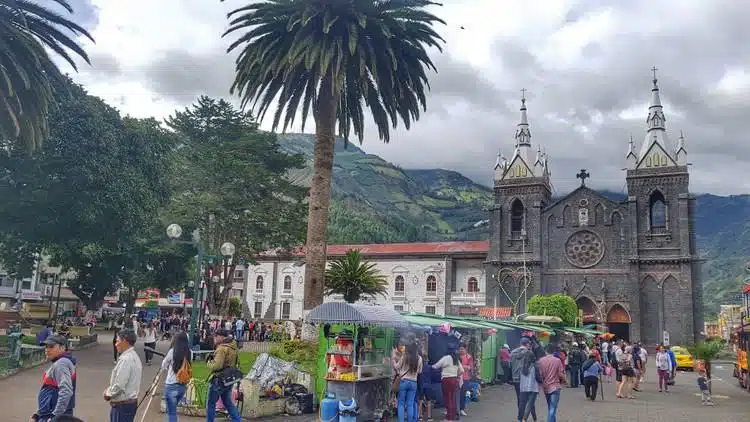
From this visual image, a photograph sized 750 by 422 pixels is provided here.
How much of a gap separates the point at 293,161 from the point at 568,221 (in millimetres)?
27120

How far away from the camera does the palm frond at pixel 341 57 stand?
2045 cm

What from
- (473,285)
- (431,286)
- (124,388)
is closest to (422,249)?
(431,286)

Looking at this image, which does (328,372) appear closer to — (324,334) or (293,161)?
(324,334)

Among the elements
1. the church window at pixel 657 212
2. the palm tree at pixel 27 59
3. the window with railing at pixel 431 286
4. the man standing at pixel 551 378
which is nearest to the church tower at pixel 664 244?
the church window at pixel 657 212

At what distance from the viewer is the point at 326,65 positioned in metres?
19.8

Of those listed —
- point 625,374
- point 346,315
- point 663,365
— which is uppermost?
point 346,315

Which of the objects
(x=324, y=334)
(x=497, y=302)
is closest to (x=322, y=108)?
(x=324, y=334)

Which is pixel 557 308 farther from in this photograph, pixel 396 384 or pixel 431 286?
A: pixel 396 384

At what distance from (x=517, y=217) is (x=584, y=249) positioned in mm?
7125

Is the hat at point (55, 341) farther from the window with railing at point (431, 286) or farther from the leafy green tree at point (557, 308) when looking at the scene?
the window with railing at point (431, 286)

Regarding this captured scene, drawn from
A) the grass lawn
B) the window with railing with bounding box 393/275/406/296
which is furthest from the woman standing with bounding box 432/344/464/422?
the window with railing with bounding box 393/275/406/296

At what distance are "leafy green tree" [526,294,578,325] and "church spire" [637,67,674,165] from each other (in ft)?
53.0

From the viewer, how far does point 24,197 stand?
2595cm

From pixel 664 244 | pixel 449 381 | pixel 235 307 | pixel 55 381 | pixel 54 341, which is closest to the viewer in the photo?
pixel 55 381
